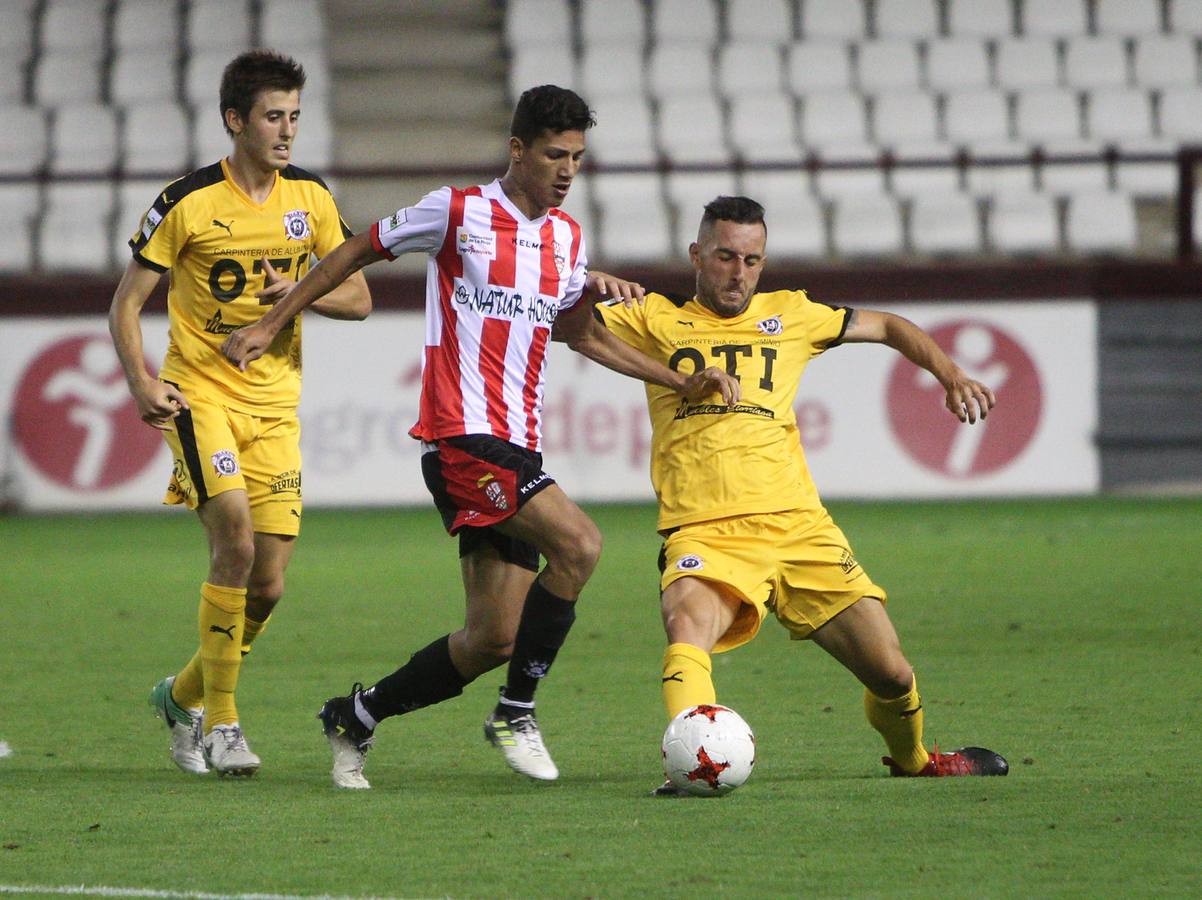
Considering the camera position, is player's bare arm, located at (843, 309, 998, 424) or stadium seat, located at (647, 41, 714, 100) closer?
player's bare arm, located at (843, 309, 998, 424)

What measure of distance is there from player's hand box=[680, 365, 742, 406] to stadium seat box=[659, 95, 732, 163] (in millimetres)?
12127

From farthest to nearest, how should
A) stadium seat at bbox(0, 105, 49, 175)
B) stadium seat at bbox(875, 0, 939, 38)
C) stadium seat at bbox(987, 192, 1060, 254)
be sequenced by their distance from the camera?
stadium seat at bbox(875, 0, 939, 38) < stadium seat at bbox(0, 105, 49, 175) < stadium seat at bbox(987, 192, 1060, 254)

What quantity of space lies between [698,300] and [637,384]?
8.56 meters

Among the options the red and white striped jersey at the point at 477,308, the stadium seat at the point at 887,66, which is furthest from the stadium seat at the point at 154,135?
the red and white striped jersey at the point at 477,308

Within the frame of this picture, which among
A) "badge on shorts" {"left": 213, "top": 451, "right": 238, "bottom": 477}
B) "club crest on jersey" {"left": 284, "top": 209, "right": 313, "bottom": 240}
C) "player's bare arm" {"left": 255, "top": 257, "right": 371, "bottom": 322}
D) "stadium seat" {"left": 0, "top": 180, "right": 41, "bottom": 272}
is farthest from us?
"stadium seat" {"left": 0, "top": 180, "right": 41, "bottom": 272}

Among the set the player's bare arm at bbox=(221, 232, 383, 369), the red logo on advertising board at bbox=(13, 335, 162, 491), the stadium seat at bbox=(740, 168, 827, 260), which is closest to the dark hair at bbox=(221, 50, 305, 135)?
the player's bare arm at bbox=(221, 232, 383, 369)

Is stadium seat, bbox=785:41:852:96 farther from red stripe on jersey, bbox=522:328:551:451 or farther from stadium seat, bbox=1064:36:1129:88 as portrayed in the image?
red stripe on jersey, bbox=522:328:551:451

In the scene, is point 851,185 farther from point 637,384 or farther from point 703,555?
point 703,555

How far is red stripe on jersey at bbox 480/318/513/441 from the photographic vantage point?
204 inches

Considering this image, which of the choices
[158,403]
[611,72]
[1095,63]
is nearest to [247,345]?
[158,403]

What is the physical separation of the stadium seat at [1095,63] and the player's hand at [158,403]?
14073mm

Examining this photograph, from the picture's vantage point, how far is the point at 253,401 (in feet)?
18.8

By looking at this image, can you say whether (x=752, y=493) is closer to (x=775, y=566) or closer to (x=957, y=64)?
(x=775, y=566)

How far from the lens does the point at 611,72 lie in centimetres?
1795
